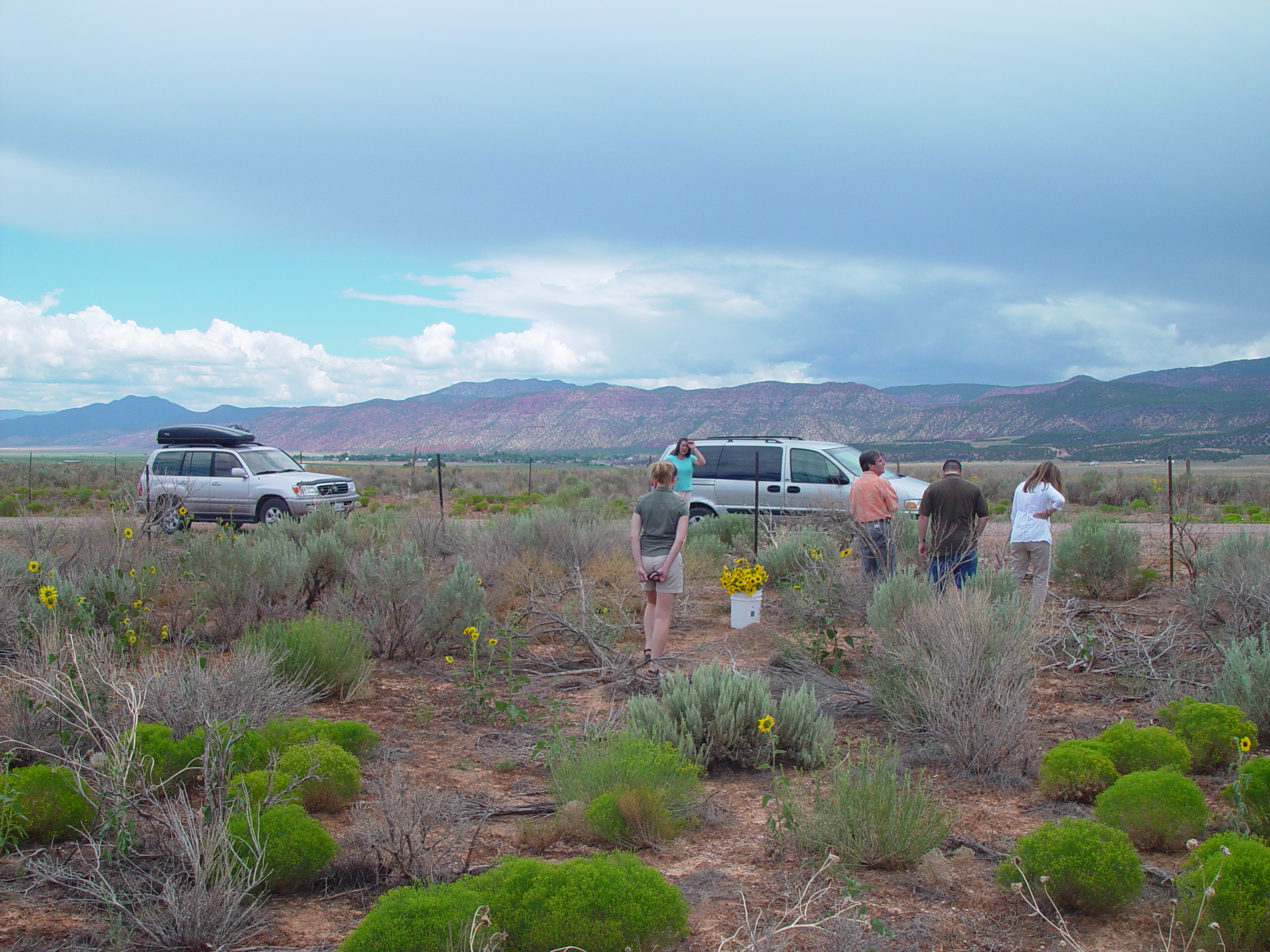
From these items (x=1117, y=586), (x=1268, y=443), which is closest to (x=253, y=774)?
(x=1117, y=586)

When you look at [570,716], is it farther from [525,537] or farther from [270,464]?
[270,464]

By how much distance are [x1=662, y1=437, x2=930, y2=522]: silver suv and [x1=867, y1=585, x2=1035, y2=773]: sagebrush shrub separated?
6.82 m

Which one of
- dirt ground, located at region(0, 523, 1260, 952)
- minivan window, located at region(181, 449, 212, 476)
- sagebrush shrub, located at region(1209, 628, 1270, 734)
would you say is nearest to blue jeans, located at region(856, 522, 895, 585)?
dirt ground, located at region(0, 523, 1260, 952)

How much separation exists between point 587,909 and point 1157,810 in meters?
2.37

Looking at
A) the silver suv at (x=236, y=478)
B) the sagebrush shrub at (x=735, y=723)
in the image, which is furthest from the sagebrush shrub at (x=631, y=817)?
the silver suv at (x=236, y=478)

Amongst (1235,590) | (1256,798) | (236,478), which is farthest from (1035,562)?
(236,478)

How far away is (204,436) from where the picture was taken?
672 inches

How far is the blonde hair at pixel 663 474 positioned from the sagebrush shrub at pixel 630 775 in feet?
9.95

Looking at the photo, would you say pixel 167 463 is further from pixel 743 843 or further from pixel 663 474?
pixel 743 843

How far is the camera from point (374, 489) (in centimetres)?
3078

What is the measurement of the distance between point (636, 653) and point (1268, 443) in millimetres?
79465

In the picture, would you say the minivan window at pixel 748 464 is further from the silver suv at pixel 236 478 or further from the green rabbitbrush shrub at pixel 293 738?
the green rabbitbrush shrub at pixel 293 738

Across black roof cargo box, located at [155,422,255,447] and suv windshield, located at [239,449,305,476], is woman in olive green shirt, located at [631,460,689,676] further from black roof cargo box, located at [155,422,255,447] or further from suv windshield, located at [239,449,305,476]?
black roof cargo box, located at [155,422,255,447]

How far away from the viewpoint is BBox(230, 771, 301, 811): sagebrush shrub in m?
3.31
